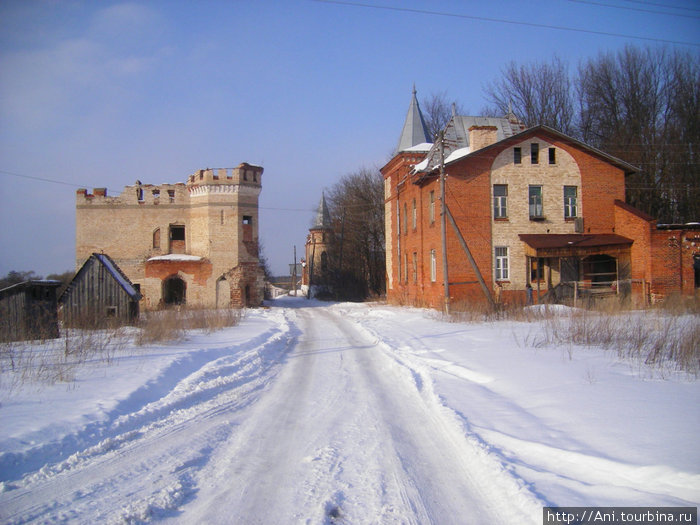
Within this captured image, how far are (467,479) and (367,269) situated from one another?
49481 millimetres

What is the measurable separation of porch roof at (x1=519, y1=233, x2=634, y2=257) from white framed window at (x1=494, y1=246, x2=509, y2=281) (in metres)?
1.20

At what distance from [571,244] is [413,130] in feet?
66.0

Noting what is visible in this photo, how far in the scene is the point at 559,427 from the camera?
6.00 m

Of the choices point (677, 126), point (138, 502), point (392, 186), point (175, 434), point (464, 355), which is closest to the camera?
point (138, 502)

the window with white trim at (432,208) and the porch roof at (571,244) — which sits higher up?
the window with white trim at (432,208)

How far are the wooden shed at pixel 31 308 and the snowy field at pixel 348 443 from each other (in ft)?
19.6

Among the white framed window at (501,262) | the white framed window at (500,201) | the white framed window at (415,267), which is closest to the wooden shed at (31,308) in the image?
the white framed window at (501,262)

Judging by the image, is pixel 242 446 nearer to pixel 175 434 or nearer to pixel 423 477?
pixel 175 434

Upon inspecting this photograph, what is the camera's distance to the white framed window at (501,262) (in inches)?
1094

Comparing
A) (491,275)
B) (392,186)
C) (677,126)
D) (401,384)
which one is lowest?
(401,384)

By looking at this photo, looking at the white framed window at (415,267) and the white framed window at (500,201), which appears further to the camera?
the white framed window at (415,267)

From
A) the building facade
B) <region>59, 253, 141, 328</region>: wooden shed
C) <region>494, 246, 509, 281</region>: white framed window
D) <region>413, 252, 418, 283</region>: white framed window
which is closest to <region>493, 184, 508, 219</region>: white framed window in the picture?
<region>494, 246, 509, 281</region>: white framed window

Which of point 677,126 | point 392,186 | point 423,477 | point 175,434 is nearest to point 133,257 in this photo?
point 392,186

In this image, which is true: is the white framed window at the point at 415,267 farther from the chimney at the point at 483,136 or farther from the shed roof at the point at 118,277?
the shed roof at the point at 118,277
